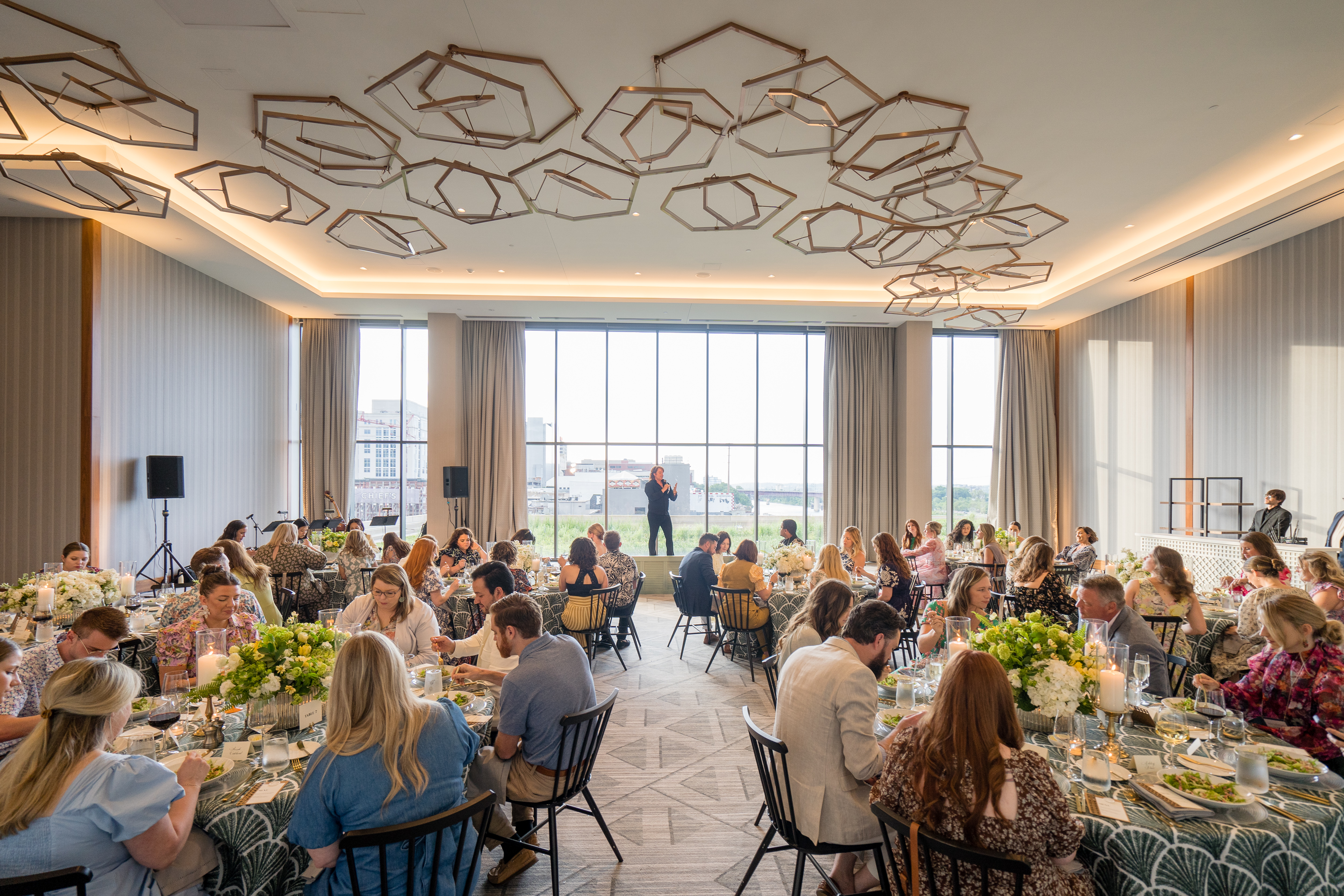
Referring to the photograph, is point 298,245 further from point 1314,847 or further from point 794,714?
point 1314,847

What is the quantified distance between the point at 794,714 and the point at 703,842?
1440 millimetres

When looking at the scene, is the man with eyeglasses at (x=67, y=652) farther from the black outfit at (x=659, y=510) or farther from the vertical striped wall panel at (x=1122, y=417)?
the vertical striped wall panel at (x=1122, y=417)

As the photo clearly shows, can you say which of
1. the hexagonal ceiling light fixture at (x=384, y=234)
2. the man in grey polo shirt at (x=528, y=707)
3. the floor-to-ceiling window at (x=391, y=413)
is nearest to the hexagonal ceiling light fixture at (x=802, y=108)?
the hexagonal ceiling light fixture at (x=384, y=234)

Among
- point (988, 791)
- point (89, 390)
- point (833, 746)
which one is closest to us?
point (988, 791)

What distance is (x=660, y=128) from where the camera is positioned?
6000mm

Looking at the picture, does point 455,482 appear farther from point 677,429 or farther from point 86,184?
point 86,184

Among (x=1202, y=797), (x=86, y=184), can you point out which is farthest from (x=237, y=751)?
(x=86, y=184)

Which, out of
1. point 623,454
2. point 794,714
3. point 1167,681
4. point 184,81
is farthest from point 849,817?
point 623,454

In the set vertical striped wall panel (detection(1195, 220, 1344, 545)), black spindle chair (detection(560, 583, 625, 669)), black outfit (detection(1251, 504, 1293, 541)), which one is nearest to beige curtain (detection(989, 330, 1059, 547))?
vertical striped wall panel (detection(1195, 220, 1344, 545))

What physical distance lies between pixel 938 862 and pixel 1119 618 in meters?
2.41

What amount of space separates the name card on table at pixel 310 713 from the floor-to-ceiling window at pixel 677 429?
31.7 feet

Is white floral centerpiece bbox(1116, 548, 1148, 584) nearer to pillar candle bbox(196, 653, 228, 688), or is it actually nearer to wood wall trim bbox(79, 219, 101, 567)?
pillar candle bbox(196, 653, 228, 688)

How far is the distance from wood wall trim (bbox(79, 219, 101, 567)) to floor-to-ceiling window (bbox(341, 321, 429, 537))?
16.7ft

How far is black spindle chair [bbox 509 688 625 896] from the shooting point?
Result: 9.75 feet
